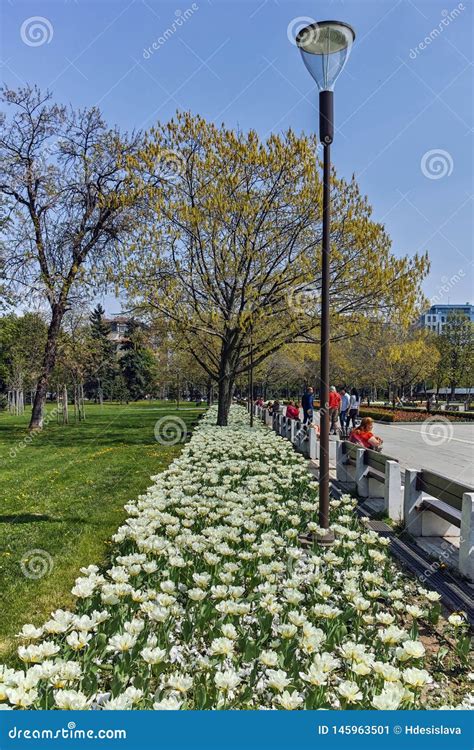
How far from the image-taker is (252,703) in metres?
2.75

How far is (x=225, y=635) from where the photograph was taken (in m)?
3.10

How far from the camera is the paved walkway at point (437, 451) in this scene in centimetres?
1194

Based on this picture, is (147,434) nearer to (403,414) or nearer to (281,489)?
(281,489)

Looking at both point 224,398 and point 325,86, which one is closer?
point 325,86

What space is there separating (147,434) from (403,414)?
16563 millimetres

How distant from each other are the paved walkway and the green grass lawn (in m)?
5.35

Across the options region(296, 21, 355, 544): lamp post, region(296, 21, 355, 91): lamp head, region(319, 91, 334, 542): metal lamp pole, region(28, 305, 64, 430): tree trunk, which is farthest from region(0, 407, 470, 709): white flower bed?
region(28, 305, 64, 430): tree trunk

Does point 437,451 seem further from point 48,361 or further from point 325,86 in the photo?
point 48,361

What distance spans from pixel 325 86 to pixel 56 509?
639cm

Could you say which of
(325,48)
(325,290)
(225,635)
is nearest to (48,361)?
(325,290)

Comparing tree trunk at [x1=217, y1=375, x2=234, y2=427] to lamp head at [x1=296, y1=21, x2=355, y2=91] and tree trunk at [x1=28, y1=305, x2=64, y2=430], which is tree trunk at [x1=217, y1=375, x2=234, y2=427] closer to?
tree trunk at [x1=28, y1=305, x2=64, y2=430]

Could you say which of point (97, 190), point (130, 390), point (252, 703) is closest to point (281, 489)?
point (252, 703)

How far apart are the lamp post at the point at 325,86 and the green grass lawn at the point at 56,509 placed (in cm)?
244

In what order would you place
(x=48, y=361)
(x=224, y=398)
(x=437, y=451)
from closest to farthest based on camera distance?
(x=437, y=451) < (x=224, y=398) < (x=48, y=361)
